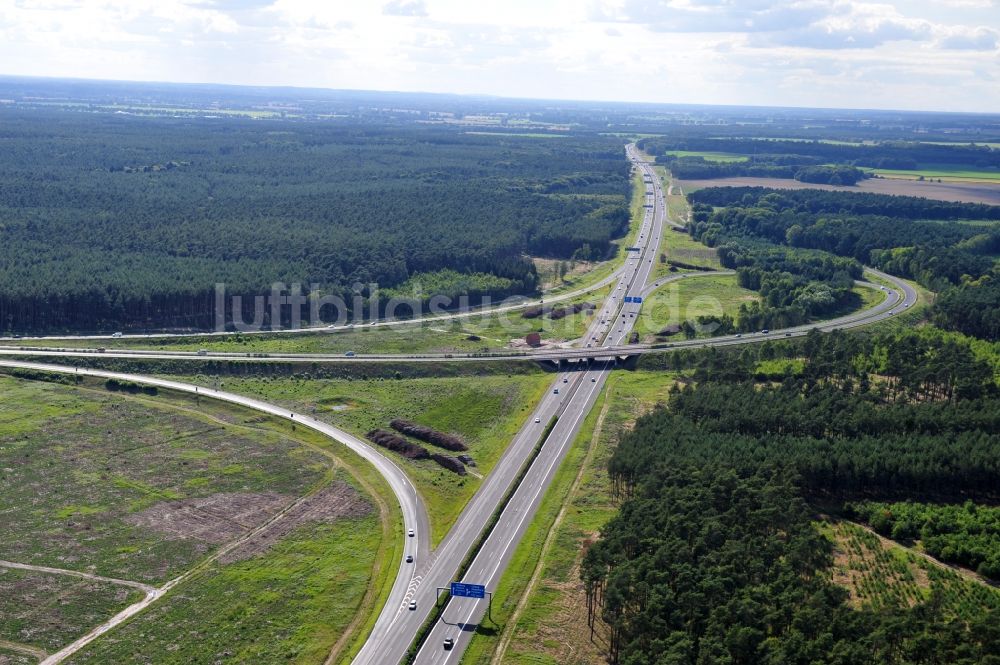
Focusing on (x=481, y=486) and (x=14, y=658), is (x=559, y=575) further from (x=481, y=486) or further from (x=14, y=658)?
(x=14, y=658)

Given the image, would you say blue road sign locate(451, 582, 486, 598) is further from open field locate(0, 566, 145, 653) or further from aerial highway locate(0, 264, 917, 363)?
aerial highway locate(0, 264, 917, 363)

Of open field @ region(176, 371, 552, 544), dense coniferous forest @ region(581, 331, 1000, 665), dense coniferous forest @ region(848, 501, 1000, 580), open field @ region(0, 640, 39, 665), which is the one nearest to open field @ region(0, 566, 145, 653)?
open field @ region(0, 640, 39, 665)

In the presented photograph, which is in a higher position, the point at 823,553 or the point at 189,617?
the point at 823,553

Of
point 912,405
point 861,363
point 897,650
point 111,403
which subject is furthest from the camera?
point 861,363

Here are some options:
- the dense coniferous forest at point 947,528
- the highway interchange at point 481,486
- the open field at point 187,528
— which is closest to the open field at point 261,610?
the open field at point 187,528

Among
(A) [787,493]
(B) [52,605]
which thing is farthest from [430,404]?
(B) [52,605]

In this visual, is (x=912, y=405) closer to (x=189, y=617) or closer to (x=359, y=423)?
(x=359, y=423)

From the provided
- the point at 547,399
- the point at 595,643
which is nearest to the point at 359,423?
the point at 547,399

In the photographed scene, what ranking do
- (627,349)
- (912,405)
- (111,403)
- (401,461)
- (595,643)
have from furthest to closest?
(627,349) < (111,403) < (912,405) < (401,461) < (595,643)
